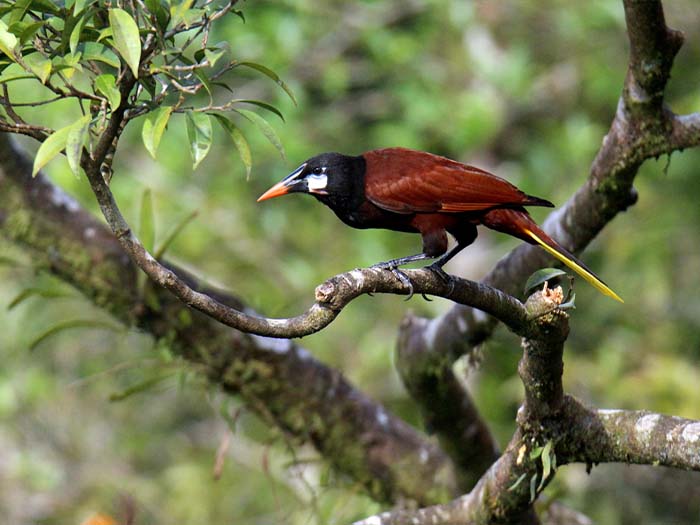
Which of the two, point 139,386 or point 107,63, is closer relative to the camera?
point 107,63

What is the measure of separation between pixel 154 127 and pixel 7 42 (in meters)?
0.30

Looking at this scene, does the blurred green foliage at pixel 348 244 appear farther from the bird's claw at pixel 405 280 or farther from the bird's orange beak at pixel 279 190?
the bird's claw at pixel 405 280

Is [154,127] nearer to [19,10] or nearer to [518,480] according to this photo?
[19,10]

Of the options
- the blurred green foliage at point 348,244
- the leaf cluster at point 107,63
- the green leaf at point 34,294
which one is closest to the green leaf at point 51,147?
the leaf cluster at point 107,63

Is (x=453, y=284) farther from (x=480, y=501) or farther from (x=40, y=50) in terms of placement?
(x=40, y=50)

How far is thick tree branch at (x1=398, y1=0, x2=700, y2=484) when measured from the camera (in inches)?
105

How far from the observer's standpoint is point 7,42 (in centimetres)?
176

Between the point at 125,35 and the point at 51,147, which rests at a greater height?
the point at 125,35

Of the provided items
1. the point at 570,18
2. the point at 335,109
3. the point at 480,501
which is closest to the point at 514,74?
the point at 570,18

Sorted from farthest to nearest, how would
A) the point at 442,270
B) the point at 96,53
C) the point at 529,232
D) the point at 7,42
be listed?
1. the point at 529,232
2. the point at 442,270
3. the point at 96,53
4. the point at 7,42

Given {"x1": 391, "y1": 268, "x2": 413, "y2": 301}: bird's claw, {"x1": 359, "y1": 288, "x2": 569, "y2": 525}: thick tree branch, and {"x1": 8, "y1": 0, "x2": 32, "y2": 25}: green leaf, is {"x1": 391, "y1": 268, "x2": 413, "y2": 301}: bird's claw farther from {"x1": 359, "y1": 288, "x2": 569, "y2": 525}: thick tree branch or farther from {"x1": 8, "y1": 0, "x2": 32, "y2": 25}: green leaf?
{"x1": 8, "y1": 0, "x2": 32, "y2": 25}: green leaf

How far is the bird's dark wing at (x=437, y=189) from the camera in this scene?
2.73 metres

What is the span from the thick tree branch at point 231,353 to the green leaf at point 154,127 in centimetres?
162

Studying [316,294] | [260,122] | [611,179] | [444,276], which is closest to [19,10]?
[260,122]
